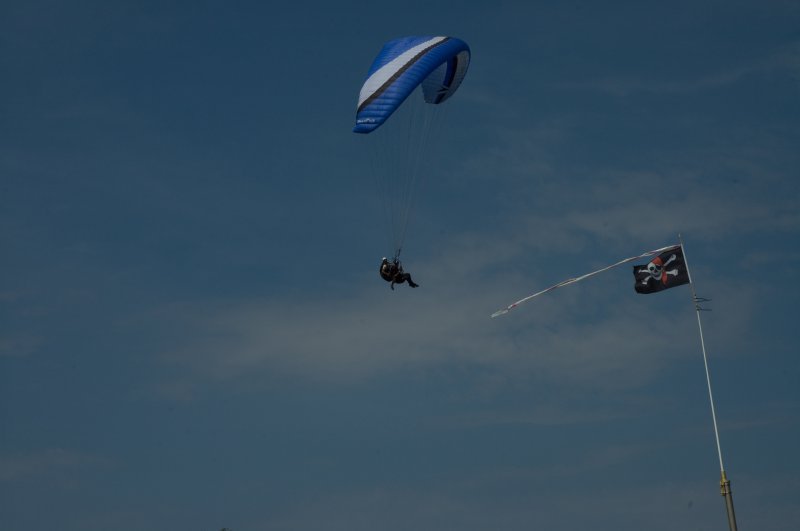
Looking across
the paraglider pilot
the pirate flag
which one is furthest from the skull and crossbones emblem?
the paraglider pilot

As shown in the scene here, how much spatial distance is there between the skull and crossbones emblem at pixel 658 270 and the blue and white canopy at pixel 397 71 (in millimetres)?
13169

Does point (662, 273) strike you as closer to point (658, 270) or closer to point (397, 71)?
point (658, 270)

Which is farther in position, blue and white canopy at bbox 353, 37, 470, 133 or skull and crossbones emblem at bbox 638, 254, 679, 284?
blue and white canopy at bbox 353, 37, 470, 133

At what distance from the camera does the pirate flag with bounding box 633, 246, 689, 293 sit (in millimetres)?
53375

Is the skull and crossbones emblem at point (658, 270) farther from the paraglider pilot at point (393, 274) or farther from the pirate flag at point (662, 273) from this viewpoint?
the paraglider pilot at point (393, 274)

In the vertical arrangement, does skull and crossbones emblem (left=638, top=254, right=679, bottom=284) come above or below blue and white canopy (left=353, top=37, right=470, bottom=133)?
below

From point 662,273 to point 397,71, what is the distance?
15.0 metres

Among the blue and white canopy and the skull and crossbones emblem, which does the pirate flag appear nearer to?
the skull and crossbones emblem

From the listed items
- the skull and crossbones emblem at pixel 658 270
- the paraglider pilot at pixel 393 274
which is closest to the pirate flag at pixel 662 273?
the skull and crossbones emblem at pixel 658 270

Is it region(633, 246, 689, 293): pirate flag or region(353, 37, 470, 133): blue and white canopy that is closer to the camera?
region(633, 246, 689, 293): pirate flag

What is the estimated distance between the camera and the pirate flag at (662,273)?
53375mm

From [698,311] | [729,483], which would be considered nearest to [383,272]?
[698,311]

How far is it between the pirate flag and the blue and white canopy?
1302 centimetres

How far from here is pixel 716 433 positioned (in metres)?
47.4
